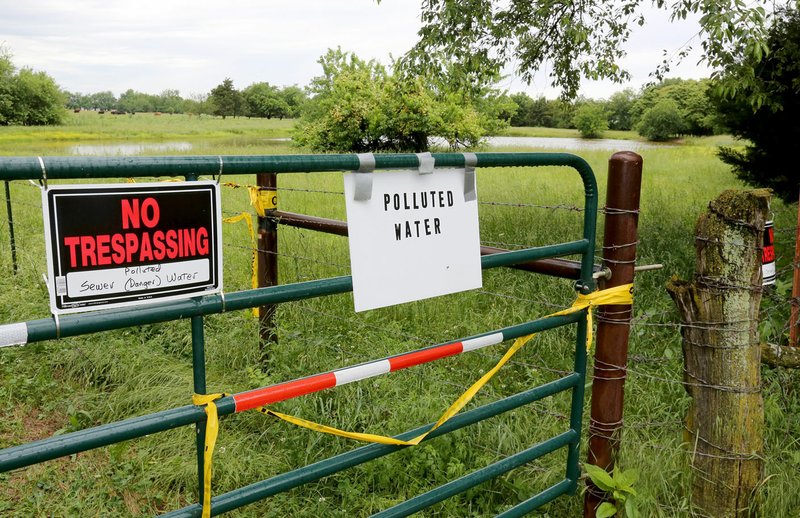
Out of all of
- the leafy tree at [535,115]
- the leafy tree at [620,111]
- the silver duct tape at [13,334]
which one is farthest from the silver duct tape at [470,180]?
the leafy tree at [620,111]

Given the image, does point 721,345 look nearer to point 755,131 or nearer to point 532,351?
point 532,351

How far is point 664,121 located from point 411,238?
1929 inches

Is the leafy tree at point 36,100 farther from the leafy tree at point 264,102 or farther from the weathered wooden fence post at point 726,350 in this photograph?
the weathered wooden fence post at point 726,350

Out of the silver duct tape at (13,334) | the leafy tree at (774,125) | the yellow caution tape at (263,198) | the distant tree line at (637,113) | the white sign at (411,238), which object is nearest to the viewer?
the silver duct tape at (13,334)

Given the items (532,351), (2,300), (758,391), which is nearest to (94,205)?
(758,391)

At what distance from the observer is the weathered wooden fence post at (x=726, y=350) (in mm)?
2516

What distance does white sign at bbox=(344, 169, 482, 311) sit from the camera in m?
1.77

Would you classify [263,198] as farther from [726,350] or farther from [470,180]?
[726,350]

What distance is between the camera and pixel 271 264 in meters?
4.26

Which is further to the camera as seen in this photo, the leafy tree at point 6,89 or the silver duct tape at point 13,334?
the leafy tree at point 6,89

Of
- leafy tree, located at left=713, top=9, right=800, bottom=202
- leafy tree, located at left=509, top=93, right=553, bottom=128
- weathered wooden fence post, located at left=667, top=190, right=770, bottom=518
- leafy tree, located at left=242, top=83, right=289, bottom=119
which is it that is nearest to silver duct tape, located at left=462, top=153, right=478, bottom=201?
weathered wooden fence post, located at left=667, top=190, right=770, bottom=518

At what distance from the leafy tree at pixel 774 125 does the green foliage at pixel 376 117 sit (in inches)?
572

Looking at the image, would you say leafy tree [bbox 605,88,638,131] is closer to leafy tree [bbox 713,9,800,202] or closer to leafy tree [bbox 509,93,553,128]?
leafy tree [bbox 509,93,553,128]

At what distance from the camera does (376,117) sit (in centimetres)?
2309
